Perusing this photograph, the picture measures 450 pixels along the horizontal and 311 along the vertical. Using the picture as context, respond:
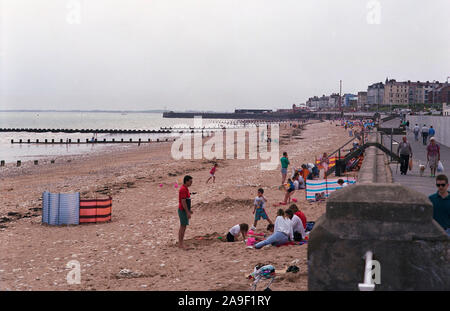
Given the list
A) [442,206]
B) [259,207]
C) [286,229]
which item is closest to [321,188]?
[259,207]

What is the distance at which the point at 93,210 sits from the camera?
13688mm

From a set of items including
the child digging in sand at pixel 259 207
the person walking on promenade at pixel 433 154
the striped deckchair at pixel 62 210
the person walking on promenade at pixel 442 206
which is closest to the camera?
the person walking on promenade at pixel 442 206

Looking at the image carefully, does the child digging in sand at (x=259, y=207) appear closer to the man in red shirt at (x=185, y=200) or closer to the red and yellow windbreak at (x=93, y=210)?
the man in red shirt at (x=185, y=200)

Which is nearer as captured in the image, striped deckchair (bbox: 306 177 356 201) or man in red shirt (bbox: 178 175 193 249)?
man in red shirt (bbox: 178 175 193 249)

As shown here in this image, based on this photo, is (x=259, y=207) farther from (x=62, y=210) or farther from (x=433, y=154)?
(x=433, y=154)

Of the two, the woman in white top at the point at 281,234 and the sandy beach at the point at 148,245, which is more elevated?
the woman in white top at the point at 281,234

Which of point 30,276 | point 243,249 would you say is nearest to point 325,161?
point 243,249

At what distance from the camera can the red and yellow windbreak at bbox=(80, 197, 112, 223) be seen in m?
13.6

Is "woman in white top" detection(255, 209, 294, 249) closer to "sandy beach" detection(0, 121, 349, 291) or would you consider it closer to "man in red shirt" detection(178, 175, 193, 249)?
"sandy beach" detection(0, 121, 349, 291)

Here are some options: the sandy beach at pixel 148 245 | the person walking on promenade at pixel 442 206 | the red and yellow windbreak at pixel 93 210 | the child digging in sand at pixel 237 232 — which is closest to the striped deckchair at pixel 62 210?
the red and yellow windbreak at pixel 93 210

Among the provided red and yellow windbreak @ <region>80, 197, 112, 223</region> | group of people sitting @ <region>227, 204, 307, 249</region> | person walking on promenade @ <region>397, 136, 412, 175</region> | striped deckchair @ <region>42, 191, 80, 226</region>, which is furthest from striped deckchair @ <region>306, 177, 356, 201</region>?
striped deckchair @ <region>42, 191, 80, 226</region>

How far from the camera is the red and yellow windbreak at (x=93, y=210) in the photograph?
13.6 meters

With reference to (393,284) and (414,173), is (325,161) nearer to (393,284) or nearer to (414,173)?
(414,173)
